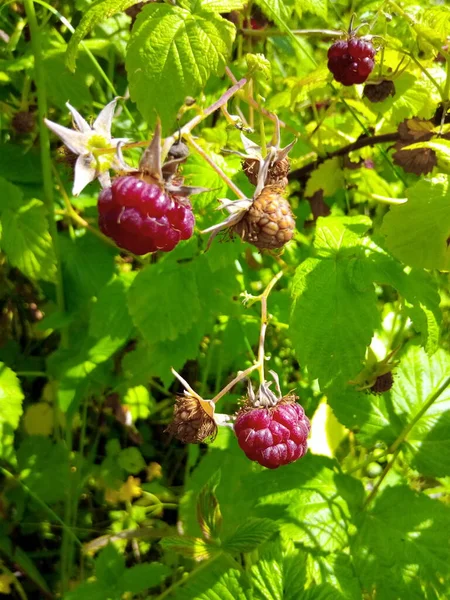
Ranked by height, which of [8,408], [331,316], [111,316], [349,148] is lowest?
[8,408]

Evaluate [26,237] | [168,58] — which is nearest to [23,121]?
[26,237]

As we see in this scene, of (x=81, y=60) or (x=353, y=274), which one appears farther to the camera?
(x=81, y=60)

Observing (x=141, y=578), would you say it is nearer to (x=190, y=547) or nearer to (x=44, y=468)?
(x=190, y=547)

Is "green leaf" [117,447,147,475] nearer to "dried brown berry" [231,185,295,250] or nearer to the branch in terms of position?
the branch

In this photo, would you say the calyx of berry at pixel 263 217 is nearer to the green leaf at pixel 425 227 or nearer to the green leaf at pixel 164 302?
the green leaf at pixel 425 227

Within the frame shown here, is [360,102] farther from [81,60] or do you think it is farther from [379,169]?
[81,60]

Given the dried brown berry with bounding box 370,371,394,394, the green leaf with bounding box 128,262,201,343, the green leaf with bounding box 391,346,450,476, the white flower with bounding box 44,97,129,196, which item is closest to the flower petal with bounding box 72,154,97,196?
the white flower with bounding box 44,97,129,196

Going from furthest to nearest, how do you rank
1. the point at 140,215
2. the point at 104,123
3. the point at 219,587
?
the point at 219,587
the point at 104,123
the point at 140,215

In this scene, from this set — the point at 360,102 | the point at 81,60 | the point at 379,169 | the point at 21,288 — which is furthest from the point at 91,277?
the point at 379,169
